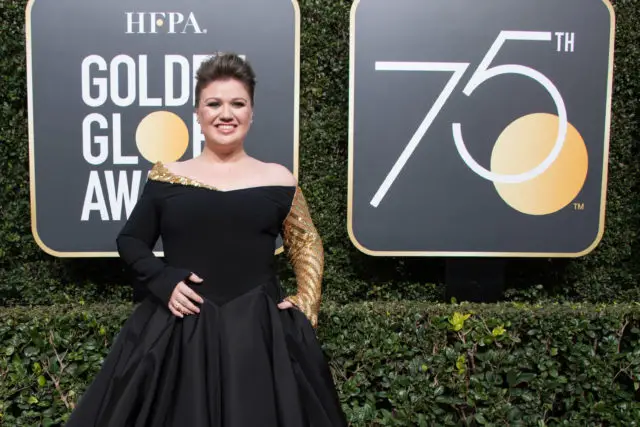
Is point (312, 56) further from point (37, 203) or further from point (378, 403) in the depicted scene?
point (378, 403)

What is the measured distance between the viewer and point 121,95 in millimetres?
2922

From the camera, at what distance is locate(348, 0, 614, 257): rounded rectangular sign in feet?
9.76

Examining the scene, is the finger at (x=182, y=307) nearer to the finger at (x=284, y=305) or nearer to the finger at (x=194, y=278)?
the finger at (x=194, y=278)

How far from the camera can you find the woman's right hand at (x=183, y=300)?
5.07ft

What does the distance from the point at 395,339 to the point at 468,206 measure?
0.94 meters

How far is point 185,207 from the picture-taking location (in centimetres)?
159

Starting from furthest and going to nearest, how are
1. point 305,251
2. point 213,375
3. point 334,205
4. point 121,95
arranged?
point 334,205 → point 121,95 → point 305,251 → point 213,375

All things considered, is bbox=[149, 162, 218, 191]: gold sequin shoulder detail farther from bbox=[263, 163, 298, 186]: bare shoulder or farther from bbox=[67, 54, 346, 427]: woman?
bbox=[263, 163, 298, 186]: bare shoulder

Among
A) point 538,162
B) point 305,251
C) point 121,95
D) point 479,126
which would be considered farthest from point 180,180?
point 538,162

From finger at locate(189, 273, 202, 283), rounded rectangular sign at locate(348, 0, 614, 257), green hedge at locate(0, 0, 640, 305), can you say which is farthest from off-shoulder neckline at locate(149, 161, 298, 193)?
green hedge at locate(0, 0, 640, 305)

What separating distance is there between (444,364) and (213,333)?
4.72ft

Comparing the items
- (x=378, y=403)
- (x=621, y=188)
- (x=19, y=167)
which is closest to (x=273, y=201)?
(x=378, y=403)

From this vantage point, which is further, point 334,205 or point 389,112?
point 334,205

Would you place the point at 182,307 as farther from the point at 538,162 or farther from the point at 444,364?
the point at 538,162
